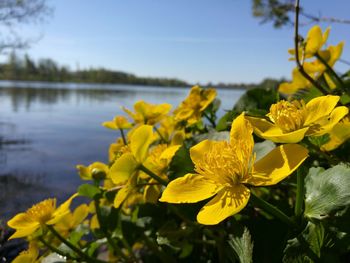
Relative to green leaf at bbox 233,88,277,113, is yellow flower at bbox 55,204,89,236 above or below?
below

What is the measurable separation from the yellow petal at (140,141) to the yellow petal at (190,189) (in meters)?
0.13

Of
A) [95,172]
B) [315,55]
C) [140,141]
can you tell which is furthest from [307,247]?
[315,55]

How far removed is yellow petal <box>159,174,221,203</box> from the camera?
471 mm

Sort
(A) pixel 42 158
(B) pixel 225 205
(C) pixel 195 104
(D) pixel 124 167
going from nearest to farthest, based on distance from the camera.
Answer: (B) pixel 225 205 → (D) pixel 124 167 → (C) pixel 195 104 → (A) pixel 42 158

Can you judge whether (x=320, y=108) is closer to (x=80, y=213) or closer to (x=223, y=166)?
(x=223, y=166)

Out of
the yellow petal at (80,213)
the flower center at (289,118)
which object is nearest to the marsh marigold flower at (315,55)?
the flower center at (289,118)

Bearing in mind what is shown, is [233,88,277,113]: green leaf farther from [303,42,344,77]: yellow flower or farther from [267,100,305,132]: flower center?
[267,100,305,132]: flower center

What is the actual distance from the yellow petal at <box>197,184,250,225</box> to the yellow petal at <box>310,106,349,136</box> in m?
0.12

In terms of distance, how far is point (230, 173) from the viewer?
472mm

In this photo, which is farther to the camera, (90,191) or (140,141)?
(90,191)

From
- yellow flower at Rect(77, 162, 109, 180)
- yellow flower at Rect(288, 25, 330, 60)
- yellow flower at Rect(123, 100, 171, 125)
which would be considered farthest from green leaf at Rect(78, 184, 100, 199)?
yellow flower at Rect(288, 25, 330, 60)

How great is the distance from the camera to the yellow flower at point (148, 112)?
3.20ft

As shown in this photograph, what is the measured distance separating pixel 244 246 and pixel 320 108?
0.71 ft

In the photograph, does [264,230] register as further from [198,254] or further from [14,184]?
[14,184]
